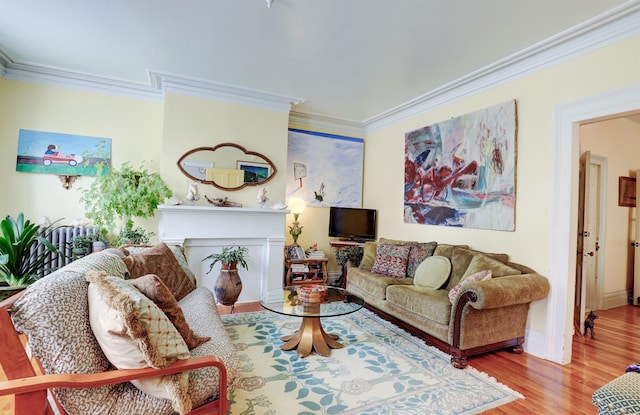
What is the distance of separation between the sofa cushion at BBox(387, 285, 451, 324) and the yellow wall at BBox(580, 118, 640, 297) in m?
3.20

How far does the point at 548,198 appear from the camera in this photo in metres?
2.81

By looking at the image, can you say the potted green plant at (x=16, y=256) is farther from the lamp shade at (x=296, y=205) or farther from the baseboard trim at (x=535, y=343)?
the baseboard trim at (x=535, y=343)

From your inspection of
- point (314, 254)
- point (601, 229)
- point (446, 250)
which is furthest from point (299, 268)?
point (601, 229)

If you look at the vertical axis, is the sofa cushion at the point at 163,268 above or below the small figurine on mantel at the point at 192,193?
below

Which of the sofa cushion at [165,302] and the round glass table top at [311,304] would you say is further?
the round glass table top at [311,304]

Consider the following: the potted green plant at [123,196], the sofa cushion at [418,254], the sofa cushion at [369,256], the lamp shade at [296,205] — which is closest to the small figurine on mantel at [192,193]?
the potted green plant at [123,196]

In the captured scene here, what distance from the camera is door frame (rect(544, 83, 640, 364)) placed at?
8.68 feet

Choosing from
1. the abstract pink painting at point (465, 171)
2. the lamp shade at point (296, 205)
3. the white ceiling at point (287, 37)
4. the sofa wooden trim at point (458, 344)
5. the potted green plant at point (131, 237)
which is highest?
the white ceiling at point (287, 37)

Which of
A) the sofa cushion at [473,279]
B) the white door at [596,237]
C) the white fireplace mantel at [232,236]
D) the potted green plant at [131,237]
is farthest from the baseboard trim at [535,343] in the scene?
the potted green plant at [131,237]

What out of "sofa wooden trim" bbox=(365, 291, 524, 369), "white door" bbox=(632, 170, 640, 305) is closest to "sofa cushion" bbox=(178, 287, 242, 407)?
"sofa wooden trim" bbox=(365, 291, 524, 369)

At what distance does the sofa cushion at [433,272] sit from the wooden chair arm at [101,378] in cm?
248

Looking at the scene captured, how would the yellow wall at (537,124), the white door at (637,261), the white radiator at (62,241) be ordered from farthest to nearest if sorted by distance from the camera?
1. the white door at (637,261)
2. the white radiator at (62,241)
3. the yellow wall at (537,124)

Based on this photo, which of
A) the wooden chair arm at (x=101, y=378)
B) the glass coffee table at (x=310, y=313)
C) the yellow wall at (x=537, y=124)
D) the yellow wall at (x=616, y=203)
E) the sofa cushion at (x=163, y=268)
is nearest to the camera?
the wooden chair arm at (x=101, y=378)

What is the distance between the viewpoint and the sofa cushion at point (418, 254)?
3.67m
